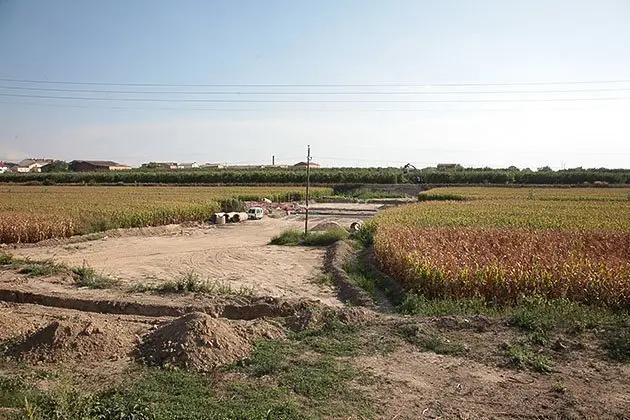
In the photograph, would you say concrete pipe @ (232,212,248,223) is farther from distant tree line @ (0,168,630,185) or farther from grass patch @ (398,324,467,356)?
distant tree line @ (0,168,630,185)

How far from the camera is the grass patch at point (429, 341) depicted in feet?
23.4

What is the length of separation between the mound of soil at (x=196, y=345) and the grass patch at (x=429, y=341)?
239 cm

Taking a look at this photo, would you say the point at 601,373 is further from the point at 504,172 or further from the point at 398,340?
the point at 504,172

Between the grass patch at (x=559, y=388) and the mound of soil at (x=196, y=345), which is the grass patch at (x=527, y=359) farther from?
the mound of soil at (x=196, y=345)

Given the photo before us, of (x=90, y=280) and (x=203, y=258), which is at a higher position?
(x=90, y=280)

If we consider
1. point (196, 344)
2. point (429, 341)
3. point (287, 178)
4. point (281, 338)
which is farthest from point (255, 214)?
point (287, 178)

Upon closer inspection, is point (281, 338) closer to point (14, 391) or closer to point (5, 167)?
point (14, 391)

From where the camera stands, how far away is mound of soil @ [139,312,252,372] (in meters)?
6.42

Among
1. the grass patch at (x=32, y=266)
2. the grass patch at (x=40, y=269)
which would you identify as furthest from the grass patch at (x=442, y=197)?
the grass patch at (x=40, y=269)

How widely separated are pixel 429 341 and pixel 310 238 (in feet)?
47.1

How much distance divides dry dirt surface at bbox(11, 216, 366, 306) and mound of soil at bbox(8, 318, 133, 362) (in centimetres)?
524

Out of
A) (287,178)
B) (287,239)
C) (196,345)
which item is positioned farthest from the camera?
(287,178)

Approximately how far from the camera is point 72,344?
22.4ft

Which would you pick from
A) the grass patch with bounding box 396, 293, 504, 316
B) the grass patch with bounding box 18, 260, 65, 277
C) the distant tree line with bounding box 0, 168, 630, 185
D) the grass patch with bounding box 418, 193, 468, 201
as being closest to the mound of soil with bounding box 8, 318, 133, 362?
the grass patch with bounding box 396, 293, 504, 316
